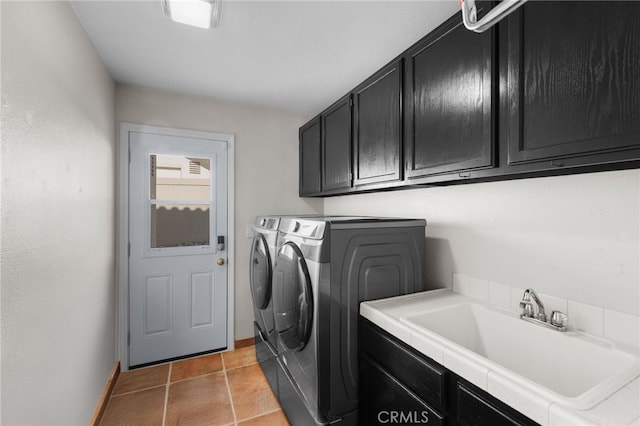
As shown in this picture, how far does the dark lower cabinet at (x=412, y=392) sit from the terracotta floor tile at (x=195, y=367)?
1.59 metres

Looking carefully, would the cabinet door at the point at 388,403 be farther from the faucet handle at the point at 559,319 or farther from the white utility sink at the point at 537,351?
the faucet handle at the point at 559,319

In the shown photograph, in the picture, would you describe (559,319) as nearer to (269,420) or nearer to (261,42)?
(269,420)

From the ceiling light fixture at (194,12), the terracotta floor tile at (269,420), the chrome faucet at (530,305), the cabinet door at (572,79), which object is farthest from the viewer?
the terracotta floor tile at (269,420)

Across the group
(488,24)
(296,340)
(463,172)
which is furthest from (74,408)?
→ (488,24)

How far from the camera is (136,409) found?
6.66 ft

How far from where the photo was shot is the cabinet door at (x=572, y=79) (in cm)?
82

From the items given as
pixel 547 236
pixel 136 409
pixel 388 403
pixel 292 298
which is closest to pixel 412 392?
pixel 388 403

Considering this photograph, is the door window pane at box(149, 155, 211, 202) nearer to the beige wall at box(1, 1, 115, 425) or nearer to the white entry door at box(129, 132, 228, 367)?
the white entry door at box(129, 132, 228, 367)

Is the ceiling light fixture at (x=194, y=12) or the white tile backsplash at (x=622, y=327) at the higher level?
the ceiling light fixture at (x=194, y=12)

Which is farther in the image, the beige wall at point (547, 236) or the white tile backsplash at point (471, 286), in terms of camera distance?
the white tile backsplash at point (471, 286)

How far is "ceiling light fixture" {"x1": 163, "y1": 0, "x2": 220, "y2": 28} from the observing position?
1.46m

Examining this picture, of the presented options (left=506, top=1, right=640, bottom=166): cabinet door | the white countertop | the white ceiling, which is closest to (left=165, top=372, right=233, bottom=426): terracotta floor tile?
the white countertop

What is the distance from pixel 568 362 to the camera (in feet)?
3.69
